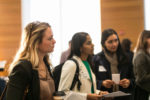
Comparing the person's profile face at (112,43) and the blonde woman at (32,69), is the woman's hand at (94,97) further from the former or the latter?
the person's profile face at (112,43)

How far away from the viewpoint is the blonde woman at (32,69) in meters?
2.21

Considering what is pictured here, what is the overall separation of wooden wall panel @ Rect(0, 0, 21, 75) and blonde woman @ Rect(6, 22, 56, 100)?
23.2 ft

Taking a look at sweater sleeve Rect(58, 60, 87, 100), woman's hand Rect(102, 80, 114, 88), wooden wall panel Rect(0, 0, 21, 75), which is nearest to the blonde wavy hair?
sweater sleeve Rect(58, 60, 87, 100)

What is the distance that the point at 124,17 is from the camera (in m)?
9.39

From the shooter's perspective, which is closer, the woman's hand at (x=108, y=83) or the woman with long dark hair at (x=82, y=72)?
the woman with long dark hair at (x=82, y=72)

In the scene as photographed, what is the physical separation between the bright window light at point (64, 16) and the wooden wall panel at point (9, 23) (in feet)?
0.80

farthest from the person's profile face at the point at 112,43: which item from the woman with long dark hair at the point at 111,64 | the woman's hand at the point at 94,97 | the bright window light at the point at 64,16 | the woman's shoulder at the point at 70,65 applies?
the bright window light at the point at 64,16

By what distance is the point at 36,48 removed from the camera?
7.98 feet

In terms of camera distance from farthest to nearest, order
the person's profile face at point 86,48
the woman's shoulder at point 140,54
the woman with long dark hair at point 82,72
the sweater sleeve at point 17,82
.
Result: the woman's shoulder at point 140,54
the person's profile face at point 86,48
the woman with long dark hair at point 82,72
the sweater sleeve at point 17,82

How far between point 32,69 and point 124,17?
24.5 feet

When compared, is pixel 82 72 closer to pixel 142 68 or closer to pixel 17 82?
pixel 17 82

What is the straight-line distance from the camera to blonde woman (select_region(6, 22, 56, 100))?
2215 mm

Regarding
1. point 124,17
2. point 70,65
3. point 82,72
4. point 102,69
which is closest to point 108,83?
point 102,69

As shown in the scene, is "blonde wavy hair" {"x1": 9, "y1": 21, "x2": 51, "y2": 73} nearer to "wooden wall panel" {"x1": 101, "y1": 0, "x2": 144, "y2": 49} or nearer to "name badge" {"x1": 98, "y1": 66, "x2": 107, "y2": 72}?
"name badge" {"x1": 98, "y1": 66, "x2": 107, "y2": 72}
